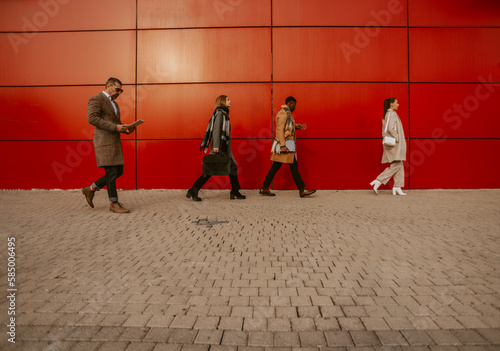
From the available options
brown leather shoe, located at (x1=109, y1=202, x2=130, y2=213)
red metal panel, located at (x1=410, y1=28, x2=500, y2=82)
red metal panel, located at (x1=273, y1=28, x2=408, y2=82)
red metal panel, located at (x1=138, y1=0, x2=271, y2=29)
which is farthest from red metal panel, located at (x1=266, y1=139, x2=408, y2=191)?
brown leather shoe, located at (x1=109, y1=202, x2=130, y2=213)

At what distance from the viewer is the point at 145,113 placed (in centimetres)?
853

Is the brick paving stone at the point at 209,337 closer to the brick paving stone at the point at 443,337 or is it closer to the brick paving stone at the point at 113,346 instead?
the brick paving stone at the point at 113,346

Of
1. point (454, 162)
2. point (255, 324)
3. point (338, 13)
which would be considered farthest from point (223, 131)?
point (454, 162)

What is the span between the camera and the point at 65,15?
8547mm

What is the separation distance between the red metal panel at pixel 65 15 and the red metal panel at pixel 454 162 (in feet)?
25.0

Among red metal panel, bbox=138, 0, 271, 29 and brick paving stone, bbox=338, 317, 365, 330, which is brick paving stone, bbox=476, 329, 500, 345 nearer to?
brick paving stone, bbox=338, 317, 365, 330

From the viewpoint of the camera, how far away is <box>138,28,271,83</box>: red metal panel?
8.44 metres

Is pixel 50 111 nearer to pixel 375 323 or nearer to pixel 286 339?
pixel 286 339

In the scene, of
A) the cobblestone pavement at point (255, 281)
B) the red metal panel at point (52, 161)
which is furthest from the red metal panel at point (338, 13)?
the cobblestone pavement at point (255, 281)

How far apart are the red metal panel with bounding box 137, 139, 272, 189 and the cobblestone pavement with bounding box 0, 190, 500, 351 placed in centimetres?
287

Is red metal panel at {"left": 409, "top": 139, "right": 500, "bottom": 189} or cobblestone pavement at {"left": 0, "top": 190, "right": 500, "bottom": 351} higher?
red metal panel at {"left": 409, "top": 139, "right": 500, "bottom": 189}

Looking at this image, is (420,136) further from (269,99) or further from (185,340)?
(185,340)

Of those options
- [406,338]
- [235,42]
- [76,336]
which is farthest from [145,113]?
[406,338]

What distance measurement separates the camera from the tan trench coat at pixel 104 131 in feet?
17.9
